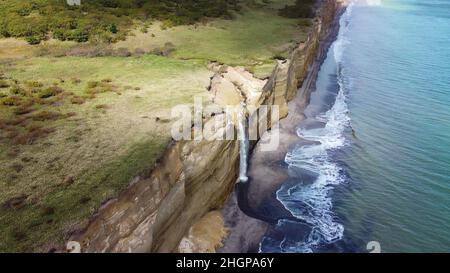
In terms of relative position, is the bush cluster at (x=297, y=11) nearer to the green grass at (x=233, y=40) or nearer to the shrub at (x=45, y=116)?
the green grass at (x=233, y=40)

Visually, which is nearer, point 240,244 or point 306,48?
point 240,244

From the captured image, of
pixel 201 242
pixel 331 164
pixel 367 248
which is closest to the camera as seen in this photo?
pixel 201 242

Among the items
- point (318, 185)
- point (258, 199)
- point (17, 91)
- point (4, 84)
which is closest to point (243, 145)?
point (258, 199)

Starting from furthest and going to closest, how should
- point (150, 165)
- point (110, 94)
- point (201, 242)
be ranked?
point (110, 94)
point (201, 242)
point (150, 165)

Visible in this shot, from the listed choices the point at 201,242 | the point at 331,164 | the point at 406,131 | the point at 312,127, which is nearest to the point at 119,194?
the point at 201,242

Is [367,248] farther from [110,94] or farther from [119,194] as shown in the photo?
[110,94]

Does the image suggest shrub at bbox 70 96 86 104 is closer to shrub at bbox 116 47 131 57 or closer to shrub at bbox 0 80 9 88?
shrub at bbox 0 80 9 88

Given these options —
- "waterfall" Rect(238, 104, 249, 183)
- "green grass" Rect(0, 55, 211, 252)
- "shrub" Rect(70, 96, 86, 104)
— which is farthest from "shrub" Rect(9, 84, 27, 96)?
"waterfall" Rect(238, 104, 249, 183)
